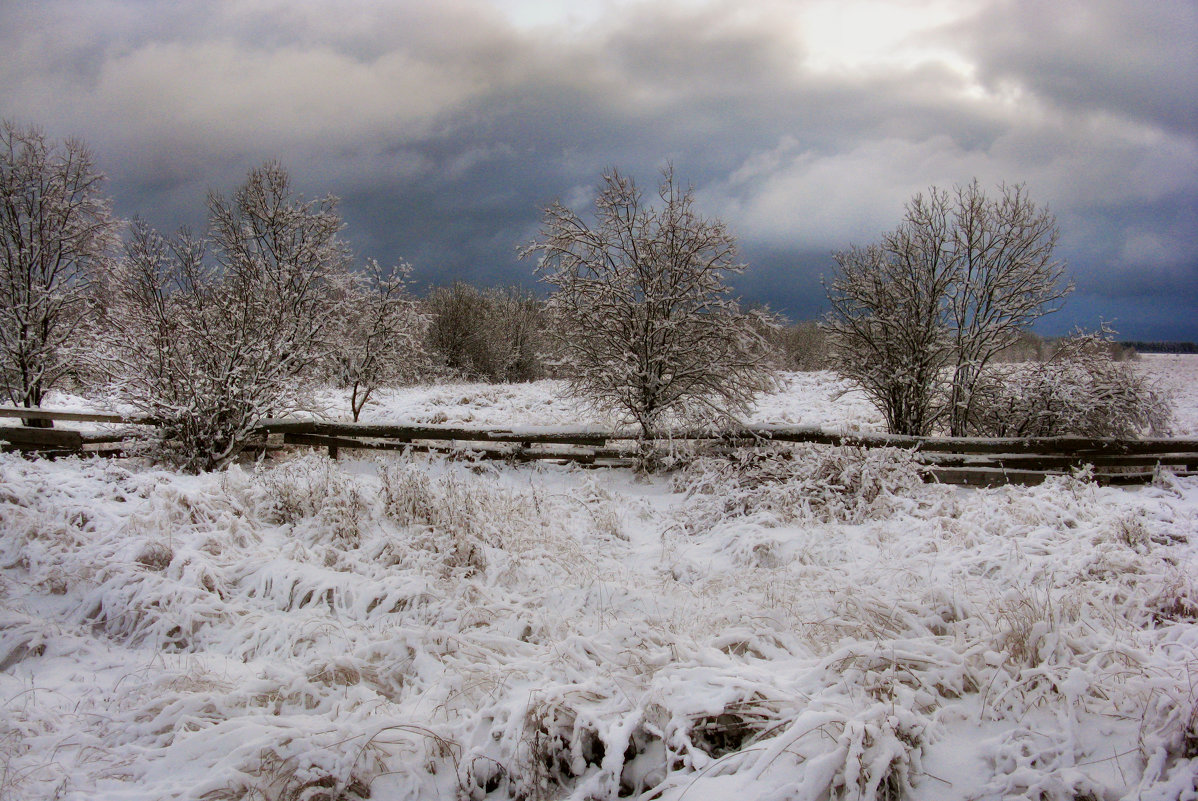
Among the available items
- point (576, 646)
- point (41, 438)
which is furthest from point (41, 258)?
point (576, 646)

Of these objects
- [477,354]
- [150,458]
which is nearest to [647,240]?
[150,458]

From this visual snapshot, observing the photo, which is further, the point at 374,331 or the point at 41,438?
the point at 374,331

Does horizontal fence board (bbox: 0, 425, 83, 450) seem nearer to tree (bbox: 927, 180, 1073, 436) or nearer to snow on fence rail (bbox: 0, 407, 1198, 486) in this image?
snow on fence rail (bbox: 0, 407, 1198, 486)

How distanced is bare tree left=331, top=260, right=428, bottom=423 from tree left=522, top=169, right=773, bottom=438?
23.5ft

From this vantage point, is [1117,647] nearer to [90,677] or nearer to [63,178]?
[90,677]

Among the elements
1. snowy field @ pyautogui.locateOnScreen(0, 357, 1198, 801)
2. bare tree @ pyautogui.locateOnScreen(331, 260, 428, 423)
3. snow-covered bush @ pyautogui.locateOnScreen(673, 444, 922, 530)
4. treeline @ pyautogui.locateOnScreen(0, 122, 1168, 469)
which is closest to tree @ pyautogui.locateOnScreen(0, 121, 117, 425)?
treeline @ pyautogui.locateOnScreen(0, 122, 1168, 469)

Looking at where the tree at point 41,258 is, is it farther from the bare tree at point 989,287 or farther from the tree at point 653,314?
the bare tree at point 989,287

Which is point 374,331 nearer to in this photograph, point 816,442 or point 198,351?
point 198,351

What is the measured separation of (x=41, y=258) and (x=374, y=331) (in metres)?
10.2

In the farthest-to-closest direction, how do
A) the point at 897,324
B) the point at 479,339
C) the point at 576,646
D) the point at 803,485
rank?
the point at 479,339 < the point at 897,324 < the point at 803,485 < the point at 576,646

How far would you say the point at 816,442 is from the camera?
10516 millimetres

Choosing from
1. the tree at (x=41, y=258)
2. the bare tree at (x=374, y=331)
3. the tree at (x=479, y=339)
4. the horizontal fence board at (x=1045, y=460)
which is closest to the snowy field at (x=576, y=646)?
the horizontal fence board at (x=1045, y=460)

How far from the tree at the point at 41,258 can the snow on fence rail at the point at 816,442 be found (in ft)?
26.1

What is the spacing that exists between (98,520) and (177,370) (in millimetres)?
4428
